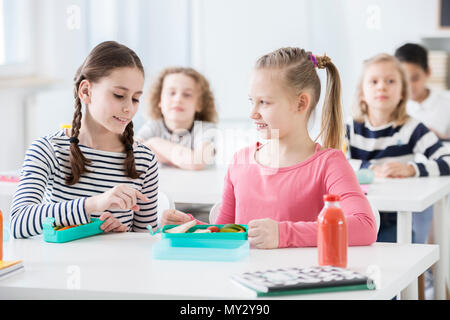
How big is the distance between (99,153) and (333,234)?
0.78 meters

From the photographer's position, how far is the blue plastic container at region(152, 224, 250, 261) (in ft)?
4.50

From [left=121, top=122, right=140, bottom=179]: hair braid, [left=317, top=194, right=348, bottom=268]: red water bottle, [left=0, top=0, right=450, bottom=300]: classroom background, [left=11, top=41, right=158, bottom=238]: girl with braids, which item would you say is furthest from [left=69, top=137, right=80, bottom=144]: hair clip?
[left=0, top=0, right=450, bottom=300]: classroom background

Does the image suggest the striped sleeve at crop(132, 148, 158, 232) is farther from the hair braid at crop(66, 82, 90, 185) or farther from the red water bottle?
the red water bottle

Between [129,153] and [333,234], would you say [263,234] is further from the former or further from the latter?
[129,153]

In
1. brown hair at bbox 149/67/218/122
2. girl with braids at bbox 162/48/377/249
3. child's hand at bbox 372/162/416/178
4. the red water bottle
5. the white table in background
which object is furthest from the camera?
brown hair at bbox 149/67/218/122

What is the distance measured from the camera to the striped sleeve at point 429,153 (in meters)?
2.73

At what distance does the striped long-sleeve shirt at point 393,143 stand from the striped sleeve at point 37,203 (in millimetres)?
1527

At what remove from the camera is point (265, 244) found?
1.45 meters

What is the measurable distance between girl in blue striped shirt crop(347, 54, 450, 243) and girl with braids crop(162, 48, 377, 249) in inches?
45.0

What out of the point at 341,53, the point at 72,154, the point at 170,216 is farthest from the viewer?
the point at 341,53

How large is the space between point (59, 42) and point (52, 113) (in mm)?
534

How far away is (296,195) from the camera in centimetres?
168
